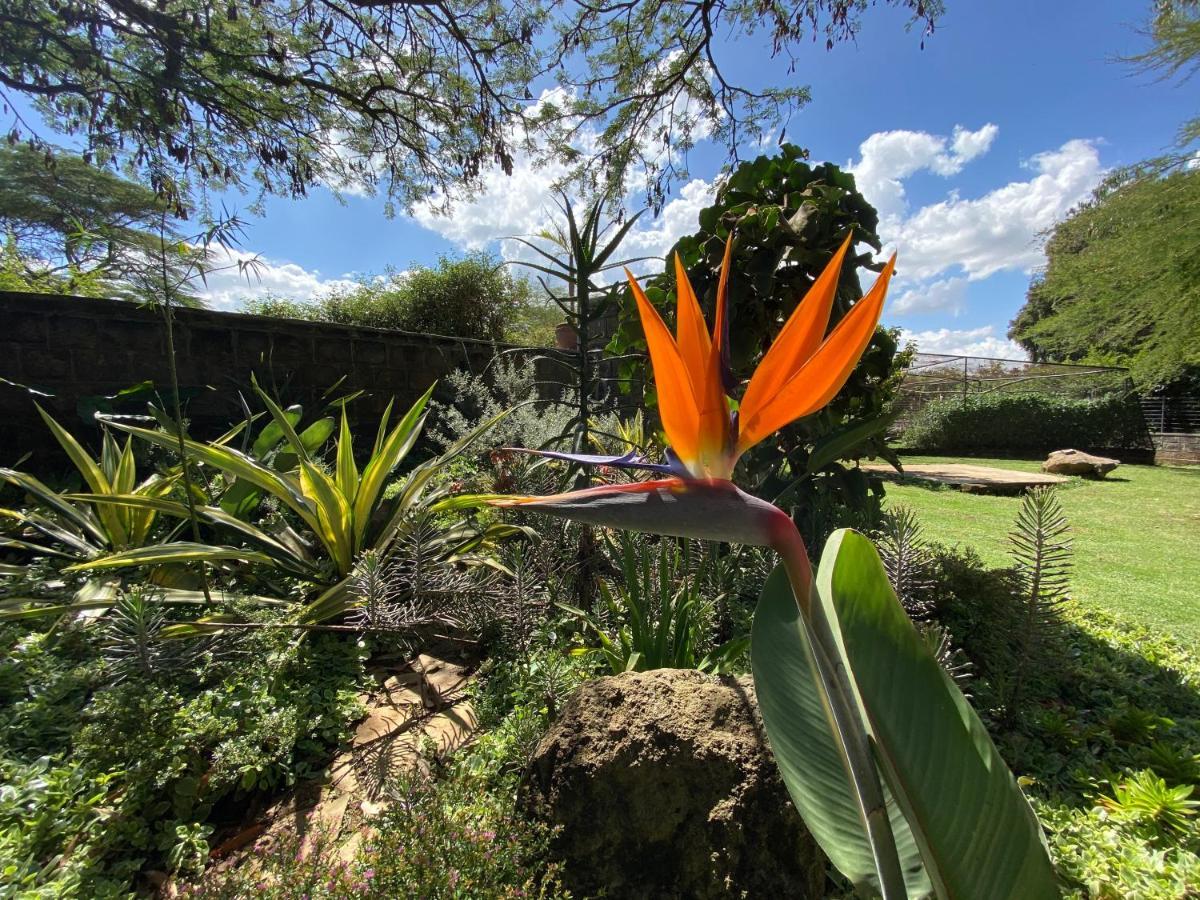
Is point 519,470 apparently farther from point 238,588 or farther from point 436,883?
point 436,883

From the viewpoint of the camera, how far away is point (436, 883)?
812 mm

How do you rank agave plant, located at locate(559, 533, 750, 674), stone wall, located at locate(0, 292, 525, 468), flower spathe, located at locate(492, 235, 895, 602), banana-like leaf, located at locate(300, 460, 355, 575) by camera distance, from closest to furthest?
flower spathe, located at locate(492, 235, 895, 602)
agave plant, located at locate(559, 533, 750, 674)
banana-like leaf, located at locate(300, 460, 355, 575)
stone wall, located at locate(0, 292, 525, 468)

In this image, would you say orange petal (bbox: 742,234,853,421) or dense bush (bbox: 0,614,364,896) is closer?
orange petal (bbox: 742,234,853,421)

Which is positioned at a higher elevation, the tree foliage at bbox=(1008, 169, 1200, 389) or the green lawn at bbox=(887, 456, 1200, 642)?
the tree foliage at bbox=(1008, 169, 1200, 389)

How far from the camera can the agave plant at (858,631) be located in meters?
0.46

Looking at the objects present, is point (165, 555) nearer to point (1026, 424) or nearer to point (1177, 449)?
point (1026, 424)

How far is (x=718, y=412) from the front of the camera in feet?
1.69

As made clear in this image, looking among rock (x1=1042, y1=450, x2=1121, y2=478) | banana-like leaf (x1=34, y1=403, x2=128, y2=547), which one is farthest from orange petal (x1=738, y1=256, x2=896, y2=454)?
rock (x1=1042, y1=450, x2=1121, y2=478)

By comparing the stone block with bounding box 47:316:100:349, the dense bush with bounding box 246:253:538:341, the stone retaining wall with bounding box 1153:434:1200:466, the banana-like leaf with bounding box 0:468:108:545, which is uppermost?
the dense bush with bounding box 246:253:538:341

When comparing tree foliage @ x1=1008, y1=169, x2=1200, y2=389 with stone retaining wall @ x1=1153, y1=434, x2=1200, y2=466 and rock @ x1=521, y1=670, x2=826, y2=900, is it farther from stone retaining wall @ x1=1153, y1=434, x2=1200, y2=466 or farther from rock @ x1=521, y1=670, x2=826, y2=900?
rock @ x1=521, y1=670, x2=826, y2=900

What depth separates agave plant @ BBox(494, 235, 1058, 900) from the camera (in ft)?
1.51

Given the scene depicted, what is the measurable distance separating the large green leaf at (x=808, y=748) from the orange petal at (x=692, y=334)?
25cm

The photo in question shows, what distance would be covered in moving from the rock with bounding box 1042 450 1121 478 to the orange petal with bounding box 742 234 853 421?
373 inches

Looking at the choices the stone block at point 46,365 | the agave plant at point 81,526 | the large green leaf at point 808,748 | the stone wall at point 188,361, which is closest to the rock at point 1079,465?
the stone wall at point 188,361
